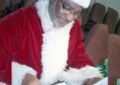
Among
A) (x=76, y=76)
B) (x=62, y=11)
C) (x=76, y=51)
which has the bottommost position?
(x=76, y=76)

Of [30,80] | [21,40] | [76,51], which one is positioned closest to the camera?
[30,80]

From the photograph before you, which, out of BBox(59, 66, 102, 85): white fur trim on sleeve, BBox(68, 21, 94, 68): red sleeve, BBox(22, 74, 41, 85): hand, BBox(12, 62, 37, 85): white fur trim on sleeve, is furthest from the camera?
BBox(68, 21, 94, 68): red sleeve

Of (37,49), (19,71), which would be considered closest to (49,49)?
(37,49)

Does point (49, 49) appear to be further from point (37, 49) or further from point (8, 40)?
point (8, 40)

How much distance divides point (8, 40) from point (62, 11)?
0.29 metres

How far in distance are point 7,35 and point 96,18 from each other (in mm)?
2476

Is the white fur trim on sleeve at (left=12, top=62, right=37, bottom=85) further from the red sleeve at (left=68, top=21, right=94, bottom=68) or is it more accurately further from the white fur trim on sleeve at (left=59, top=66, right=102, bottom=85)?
the red sleeve at (left=68, top=21, right=94, bottom=68)

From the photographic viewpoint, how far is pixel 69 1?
823 mm

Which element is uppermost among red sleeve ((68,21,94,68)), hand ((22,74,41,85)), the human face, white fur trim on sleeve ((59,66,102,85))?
the human face

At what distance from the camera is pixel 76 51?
110 cm

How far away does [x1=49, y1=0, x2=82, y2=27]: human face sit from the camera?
0.83m

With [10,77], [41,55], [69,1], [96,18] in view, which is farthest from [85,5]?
[96,18]

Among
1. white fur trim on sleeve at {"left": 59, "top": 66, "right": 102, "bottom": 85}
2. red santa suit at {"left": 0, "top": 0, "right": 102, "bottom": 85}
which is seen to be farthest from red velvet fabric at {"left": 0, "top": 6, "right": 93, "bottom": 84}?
white fur trim on sleeve at {"left": 59, "top": 66, "right": 102, "bottom": 85}

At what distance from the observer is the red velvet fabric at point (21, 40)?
82 cm
